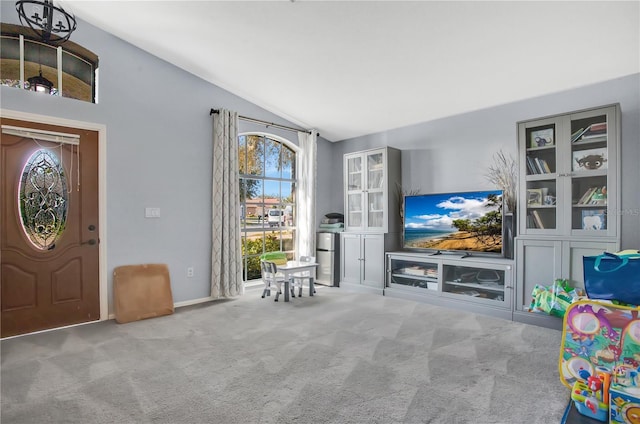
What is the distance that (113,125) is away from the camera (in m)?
3.69

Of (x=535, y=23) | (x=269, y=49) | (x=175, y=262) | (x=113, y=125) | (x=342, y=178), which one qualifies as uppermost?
(x=269, y=49)

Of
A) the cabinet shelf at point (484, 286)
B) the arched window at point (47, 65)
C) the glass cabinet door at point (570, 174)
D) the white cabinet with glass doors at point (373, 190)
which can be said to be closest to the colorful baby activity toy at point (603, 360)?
the glass cabinet door at point (570, 174)

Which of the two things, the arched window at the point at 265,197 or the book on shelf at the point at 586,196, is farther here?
the arched window at the point at 265,197

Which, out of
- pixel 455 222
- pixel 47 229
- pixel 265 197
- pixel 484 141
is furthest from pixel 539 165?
pixel 47 229

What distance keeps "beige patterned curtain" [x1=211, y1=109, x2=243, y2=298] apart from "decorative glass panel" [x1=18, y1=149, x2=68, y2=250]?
1.61m

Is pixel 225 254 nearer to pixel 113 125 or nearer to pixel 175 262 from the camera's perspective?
pixel 175 262

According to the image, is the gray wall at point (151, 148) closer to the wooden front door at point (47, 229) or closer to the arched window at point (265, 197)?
the wooden front door at point (47, 229)

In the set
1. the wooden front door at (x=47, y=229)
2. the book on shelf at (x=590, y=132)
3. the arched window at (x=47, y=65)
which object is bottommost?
the wooden front door at (x=47, y=229)

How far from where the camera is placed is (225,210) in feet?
14.6

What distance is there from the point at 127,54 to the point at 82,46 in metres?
0.42

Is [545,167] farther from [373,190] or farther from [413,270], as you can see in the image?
[373,190]

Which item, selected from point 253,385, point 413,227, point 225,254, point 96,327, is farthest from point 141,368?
point 413,227

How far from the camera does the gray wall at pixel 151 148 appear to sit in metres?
3.61

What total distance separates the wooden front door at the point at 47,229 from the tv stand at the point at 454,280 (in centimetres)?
364
